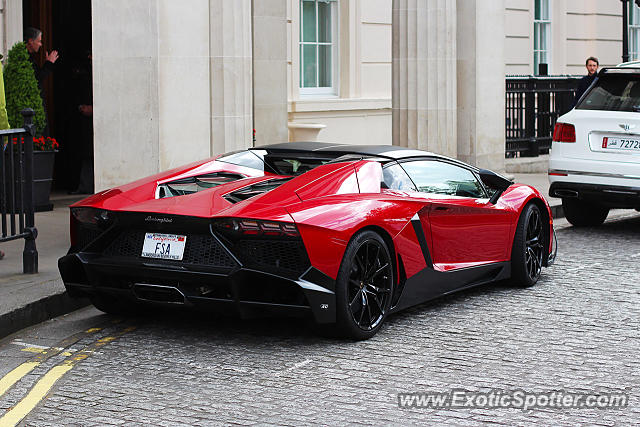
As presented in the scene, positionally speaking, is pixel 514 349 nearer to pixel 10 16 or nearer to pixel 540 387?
pixel 540 387

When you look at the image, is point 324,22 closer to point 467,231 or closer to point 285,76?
point 285,76

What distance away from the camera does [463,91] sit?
15680 millimetres

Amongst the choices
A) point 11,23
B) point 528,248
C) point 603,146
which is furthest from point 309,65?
point 528,248

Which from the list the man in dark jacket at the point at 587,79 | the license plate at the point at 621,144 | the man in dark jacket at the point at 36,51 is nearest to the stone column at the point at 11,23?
the man in dark jacket at the point at 36,51

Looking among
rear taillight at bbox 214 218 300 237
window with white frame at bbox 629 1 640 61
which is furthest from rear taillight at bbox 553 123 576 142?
window with white frame at bbox 629 1 640 61


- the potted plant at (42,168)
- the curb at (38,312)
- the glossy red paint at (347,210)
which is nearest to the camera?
the glossy red paint at (347,210)

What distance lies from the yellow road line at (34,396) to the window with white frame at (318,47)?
48.5 ft

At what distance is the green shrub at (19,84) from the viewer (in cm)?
1256

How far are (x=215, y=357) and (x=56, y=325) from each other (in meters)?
1.58

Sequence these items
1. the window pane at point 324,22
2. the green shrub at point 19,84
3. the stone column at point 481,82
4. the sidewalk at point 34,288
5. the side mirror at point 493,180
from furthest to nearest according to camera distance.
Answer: the window pane at point 324,22, the stone column at point 481,82, the green shrub at point 19,84, the side mirror at point 493,180, the sidewalk at point 34,288

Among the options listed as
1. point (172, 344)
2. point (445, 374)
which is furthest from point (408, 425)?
point (172, 344)

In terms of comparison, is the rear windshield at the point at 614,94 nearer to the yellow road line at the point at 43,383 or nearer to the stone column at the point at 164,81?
the stone column at the point at 164,81

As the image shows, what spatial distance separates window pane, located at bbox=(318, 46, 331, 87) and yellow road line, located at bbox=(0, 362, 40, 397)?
15.3 metres

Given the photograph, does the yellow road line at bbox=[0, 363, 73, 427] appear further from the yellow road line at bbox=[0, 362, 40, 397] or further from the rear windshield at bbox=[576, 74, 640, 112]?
the rear windshield at bbox=[576, 74, 640, 112]
